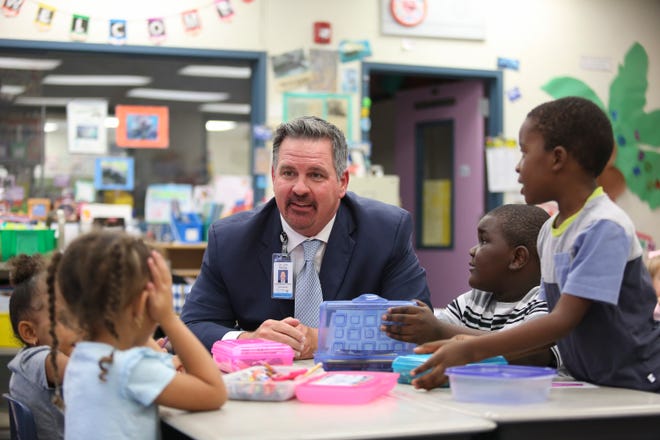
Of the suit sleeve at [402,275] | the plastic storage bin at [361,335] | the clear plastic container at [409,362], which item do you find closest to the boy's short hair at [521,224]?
the suit sleeve at [402,275]

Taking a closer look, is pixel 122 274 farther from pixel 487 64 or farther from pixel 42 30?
pixel 487 64

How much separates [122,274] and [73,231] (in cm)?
409

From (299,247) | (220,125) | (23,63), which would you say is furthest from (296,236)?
(23,63)

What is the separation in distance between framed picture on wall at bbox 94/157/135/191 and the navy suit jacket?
131 inches

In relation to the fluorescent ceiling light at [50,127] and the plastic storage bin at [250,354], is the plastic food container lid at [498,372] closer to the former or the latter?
the plastic storage bin at [250,354]

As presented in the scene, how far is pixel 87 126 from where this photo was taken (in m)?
6.02

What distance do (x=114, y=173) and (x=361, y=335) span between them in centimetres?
406

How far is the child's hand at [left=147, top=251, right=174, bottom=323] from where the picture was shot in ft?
5.75

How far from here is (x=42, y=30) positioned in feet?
19.2

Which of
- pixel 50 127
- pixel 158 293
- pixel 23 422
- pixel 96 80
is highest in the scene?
pixel 96 80

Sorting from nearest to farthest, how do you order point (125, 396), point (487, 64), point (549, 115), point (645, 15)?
point (125, 396) < point (549, 115) < point (487, 64) < point (645, 15)

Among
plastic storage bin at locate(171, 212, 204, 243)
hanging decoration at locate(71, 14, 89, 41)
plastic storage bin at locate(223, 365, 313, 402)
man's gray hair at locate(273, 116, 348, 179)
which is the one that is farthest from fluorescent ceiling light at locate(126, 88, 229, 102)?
plastic storage bin at locate(223, 365, 313, 402)

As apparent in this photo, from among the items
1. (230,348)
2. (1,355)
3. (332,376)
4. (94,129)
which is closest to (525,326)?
(332,376)

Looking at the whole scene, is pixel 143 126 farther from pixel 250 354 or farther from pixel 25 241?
pixel 250 354
